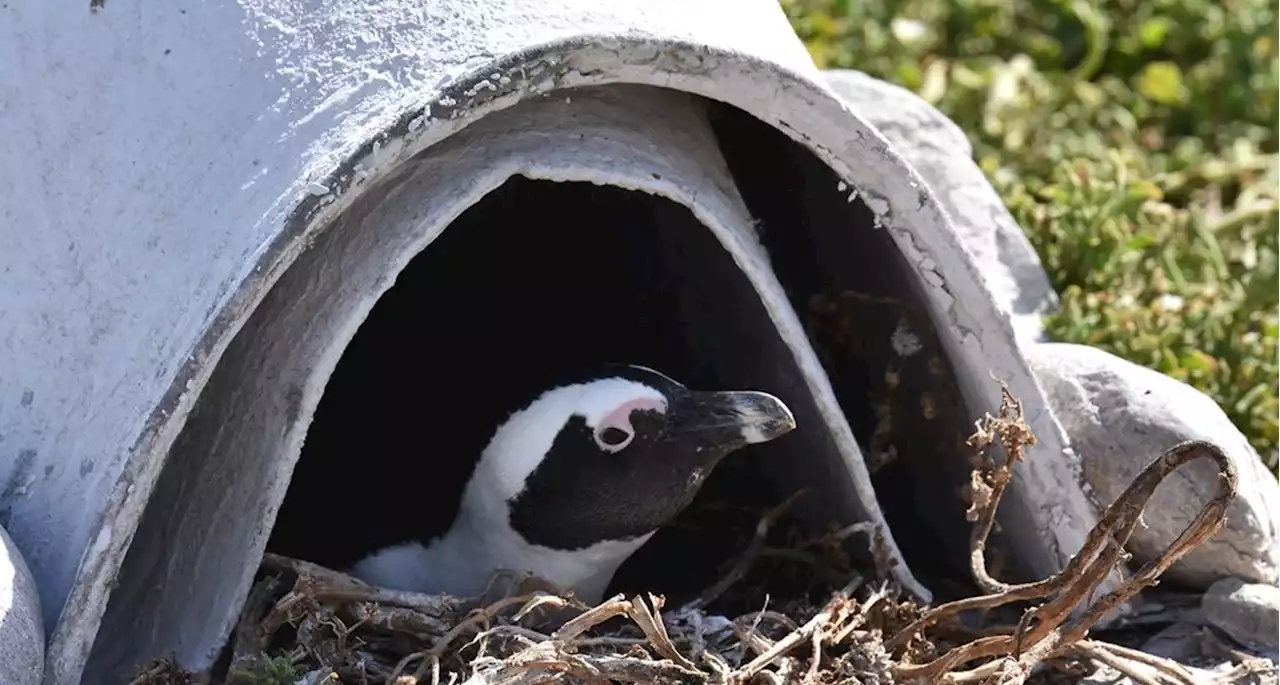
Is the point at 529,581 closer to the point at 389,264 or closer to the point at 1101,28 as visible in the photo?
the point at 389,264

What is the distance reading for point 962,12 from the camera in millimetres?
4172

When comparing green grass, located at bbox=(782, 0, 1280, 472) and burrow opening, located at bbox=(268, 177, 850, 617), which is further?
green grass, located at bbox=(782, 0, 1280, 472)

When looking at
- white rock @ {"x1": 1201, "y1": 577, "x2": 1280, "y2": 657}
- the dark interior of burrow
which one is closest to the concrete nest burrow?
the dark interior of burrow

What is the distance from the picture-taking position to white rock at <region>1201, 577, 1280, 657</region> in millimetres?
2314

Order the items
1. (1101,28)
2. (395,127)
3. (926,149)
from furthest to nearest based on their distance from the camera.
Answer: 1. (1101,28)
2. (926,149)
3. (395,127)

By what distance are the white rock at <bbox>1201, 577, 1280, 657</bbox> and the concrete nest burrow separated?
36 centimetres

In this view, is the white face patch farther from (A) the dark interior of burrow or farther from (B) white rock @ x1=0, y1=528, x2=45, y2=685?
(B) white rock @ x1=0, y1=528, x2=45, y2=685

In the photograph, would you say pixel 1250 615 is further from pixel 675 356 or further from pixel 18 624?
pixel 18 624

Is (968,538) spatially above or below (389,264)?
below

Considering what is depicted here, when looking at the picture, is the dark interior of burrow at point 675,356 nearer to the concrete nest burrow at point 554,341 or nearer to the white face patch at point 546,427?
the concrete nest burrow at point 554,341

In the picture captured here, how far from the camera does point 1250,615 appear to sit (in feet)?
7.61

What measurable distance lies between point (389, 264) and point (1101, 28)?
2591 millimetres

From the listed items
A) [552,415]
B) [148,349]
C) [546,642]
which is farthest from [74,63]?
[546,642]

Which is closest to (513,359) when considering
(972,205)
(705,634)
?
(705,634)
